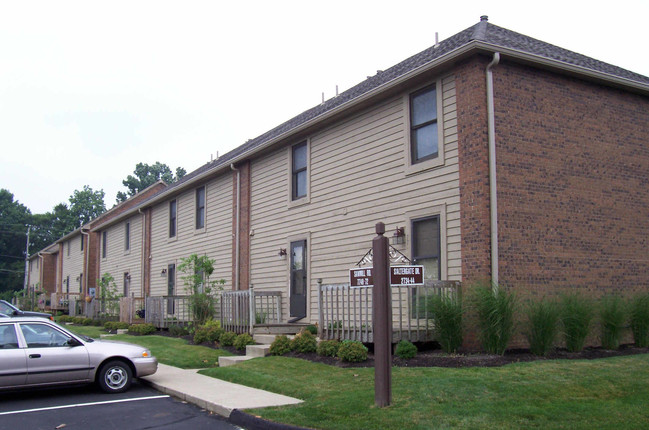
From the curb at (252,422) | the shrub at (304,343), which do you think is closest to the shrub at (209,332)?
the shrub at (304,343)

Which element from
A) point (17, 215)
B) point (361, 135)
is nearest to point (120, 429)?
point (361, 135)

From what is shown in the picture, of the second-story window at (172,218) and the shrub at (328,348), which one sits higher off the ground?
the second-story window at (172,218)

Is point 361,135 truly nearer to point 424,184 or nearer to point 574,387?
point 424,184

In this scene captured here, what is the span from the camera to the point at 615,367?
9.91 meters

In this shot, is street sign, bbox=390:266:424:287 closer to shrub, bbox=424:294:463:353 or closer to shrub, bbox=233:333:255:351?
shrub, bbox=424:294:463:353

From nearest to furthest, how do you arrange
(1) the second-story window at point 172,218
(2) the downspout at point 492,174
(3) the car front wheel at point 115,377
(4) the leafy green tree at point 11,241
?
(3) the car front wheel at point 115,377 → (2) the downspout at point 492,174 → (1) the second-story window at point 172,218 → (4) the leafy green tree at point 11,241

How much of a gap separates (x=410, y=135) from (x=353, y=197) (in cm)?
247

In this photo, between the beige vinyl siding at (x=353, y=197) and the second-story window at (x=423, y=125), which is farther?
the second-story window at (x=423, y=125)

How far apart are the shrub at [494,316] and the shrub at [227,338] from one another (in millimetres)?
7231

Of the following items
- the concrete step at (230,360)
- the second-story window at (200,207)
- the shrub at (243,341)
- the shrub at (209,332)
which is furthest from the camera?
the second-story window at (200,207)

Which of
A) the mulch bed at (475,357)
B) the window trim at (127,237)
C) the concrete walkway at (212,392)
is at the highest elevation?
the window trim at (127,237)

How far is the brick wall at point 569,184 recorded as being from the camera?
39.8ft

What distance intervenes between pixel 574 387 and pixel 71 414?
7148 millimetres

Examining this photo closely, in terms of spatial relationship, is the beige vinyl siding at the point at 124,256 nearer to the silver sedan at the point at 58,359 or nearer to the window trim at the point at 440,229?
the silver sedan at the point at 58,359
